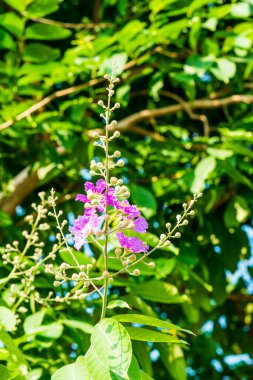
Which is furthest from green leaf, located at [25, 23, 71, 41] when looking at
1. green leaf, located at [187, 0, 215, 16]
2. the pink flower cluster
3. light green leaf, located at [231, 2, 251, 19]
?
the pink flower cluster

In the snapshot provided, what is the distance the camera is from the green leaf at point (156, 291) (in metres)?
1.64

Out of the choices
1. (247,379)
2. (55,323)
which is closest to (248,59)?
(55,323)

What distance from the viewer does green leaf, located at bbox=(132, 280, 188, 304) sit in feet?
5.38

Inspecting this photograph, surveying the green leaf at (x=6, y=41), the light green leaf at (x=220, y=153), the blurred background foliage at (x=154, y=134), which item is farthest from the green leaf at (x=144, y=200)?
the green leaf at (x=6, y=41)

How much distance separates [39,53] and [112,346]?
1.45 metres

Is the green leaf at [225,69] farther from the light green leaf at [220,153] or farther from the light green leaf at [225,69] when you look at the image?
the light green leaf at [220,153]

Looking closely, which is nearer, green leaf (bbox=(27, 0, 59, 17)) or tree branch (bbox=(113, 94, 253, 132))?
green leaf (bbox=(27, 0, 59, 17))

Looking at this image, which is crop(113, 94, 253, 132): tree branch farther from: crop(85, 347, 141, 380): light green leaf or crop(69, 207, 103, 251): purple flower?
crop(85, 347, 141, 380): light green leaf

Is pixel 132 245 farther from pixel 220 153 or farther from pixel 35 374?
pixel 220 153

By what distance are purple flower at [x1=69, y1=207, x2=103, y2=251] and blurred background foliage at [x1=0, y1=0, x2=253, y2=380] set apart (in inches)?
25.7

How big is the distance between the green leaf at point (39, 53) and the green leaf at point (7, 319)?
110cm

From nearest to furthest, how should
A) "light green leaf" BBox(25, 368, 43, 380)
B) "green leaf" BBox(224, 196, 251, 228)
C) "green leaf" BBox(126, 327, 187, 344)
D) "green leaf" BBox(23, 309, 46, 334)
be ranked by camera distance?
"green leaf" BBox(126, 327, 187, 344) < "light green leaf" BBox(25, 368, 43, 380) < "green leaf" BBox(23, 309, 46, 334) < "green leaf" BBox(224, 196, 251, 228)

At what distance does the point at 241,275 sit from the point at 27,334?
1762 mm

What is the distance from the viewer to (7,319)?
1.30 m
